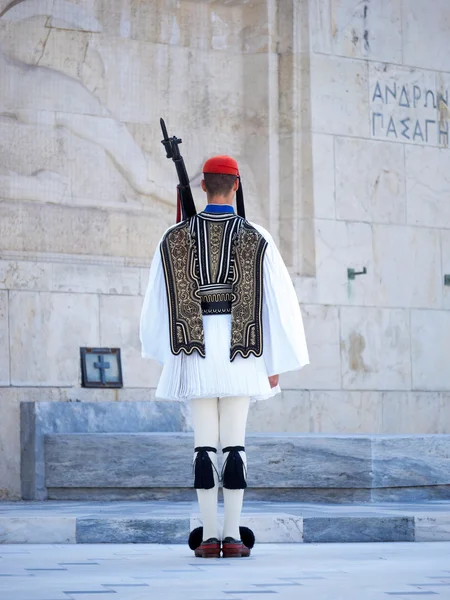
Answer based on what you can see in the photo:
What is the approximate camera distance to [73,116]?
9828 mm

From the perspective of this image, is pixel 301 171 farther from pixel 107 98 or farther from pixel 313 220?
pixel 107 98

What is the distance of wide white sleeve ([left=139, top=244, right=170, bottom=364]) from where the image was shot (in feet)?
19.3

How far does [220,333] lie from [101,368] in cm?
384

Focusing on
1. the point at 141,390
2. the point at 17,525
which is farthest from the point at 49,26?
the point at 17,525

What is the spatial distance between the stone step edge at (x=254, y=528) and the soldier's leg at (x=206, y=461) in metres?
0.90

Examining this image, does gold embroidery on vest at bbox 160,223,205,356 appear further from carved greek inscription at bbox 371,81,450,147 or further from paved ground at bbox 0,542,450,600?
carved greek inscription at bbox 371,81,450,147

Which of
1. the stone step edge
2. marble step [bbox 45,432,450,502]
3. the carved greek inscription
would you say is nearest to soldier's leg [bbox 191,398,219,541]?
the stone step edge

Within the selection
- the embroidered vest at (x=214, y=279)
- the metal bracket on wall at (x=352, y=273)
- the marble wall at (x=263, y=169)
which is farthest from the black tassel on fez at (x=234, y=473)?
the metal bracket on wall at (x=352, y=273)

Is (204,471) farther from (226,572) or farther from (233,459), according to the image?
(226,572)

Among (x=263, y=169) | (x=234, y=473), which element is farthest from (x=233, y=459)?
(x=263, y=169)

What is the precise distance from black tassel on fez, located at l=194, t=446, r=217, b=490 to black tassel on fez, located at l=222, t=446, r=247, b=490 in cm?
5

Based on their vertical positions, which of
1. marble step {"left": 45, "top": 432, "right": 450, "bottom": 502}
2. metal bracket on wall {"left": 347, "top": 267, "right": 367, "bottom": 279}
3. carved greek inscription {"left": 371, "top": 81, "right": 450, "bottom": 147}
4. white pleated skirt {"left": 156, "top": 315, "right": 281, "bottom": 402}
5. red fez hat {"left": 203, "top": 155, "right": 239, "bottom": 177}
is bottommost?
marble step {"left": 45, "top": 432, "right": 450, "bottom": 502}

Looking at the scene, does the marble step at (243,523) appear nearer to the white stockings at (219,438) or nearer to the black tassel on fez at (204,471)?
the white stockings at (219,438)

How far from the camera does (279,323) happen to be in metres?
5.75
